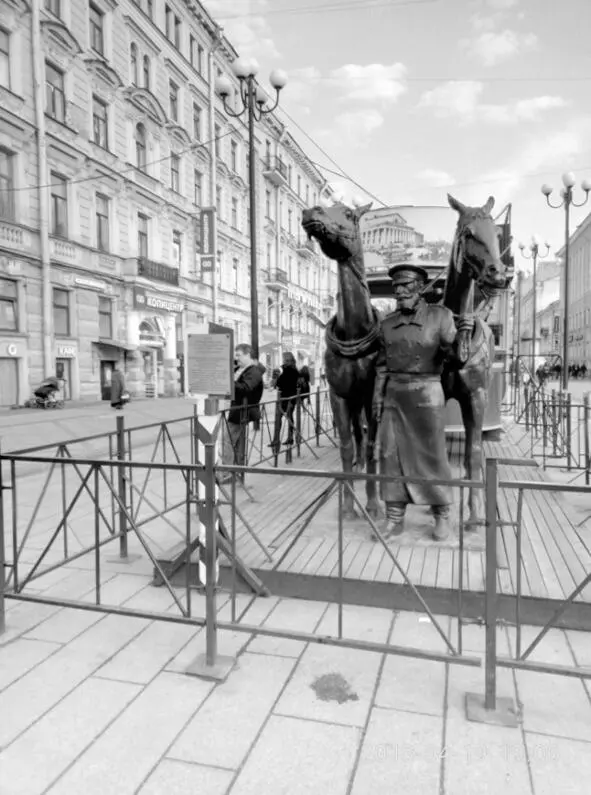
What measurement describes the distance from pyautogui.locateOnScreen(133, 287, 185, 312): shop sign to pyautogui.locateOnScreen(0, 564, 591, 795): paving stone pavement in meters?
22.8

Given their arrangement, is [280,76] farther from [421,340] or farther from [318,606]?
[318,606]

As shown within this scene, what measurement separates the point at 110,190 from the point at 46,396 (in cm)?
1002

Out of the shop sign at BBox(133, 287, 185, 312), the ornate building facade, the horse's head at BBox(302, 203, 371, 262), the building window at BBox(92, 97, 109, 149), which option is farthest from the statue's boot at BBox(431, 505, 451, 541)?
the building window at BBox(92, 97, 109, 149)

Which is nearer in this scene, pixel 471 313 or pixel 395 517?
pixel 395 517

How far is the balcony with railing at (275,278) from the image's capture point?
4212 cm

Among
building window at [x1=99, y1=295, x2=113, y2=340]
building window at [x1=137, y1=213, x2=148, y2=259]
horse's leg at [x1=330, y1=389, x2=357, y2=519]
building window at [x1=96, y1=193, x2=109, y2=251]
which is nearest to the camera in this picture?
horse's leg at [x1=330, y1=389, x2=357, y2=519]

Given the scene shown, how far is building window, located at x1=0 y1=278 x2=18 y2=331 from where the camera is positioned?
19422mm

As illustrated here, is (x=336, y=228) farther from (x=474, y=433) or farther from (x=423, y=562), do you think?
(x=423, y=562)

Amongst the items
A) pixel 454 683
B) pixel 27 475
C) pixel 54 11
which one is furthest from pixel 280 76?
pixel 54 11

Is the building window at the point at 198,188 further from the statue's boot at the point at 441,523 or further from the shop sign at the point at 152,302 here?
the statue's boot at the point at 441,523

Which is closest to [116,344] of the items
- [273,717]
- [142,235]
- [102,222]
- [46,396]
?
[102,222]

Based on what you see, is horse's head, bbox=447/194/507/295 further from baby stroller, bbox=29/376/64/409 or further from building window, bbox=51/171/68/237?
building window, bbox=51/171/68/237

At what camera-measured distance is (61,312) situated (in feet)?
72.3

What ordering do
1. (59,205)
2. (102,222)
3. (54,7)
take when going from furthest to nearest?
(102,222) → (59,205) → (54,7)
